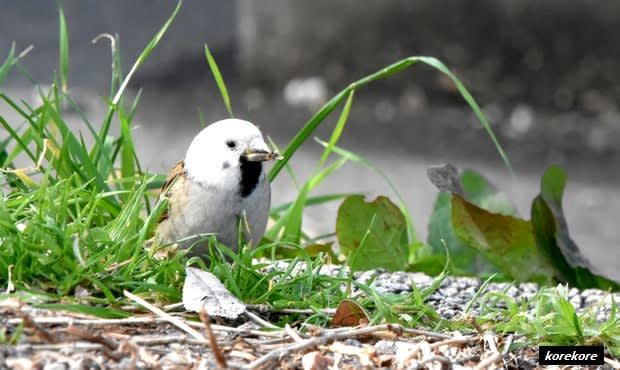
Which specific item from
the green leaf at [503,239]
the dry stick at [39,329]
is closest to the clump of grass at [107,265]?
the dry stick at [39,329]

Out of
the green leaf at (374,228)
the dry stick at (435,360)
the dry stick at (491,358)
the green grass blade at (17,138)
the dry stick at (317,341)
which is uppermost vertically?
the green grass blade at (17,138)

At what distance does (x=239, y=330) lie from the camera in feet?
10.3

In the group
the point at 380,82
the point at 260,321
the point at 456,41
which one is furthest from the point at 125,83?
the point at 380,82

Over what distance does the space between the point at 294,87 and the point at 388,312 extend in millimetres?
6336

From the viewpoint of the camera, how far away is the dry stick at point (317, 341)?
2889 mm

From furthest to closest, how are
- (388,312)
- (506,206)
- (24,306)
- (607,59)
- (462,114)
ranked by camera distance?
(462,114)
(607,59)
(506,206)
(388,312)
(24,306)

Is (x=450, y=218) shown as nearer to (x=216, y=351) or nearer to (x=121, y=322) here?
(x=121, y=322)

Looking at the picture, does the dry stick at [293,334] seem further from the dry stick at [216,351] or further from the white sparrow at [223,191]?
the white sparrow at [223,191]

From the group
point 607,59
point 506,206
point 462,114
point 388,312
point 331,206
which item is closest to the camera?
point 388,312

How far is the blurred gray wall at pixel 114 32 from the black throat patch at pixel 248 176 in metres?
5.22

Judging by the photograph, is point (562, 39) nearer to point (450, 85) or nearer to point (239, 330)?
point (450, 85)

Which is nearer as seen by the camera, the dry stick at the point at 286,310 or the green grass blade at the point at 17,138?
the dry stick at the point at 286,310

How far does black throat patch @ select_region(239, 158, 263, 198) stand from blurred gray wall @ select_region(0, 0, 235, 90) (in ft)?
17.1

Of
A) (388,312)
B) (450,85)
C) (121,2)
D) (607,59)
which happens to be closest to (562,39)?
(607,59)
